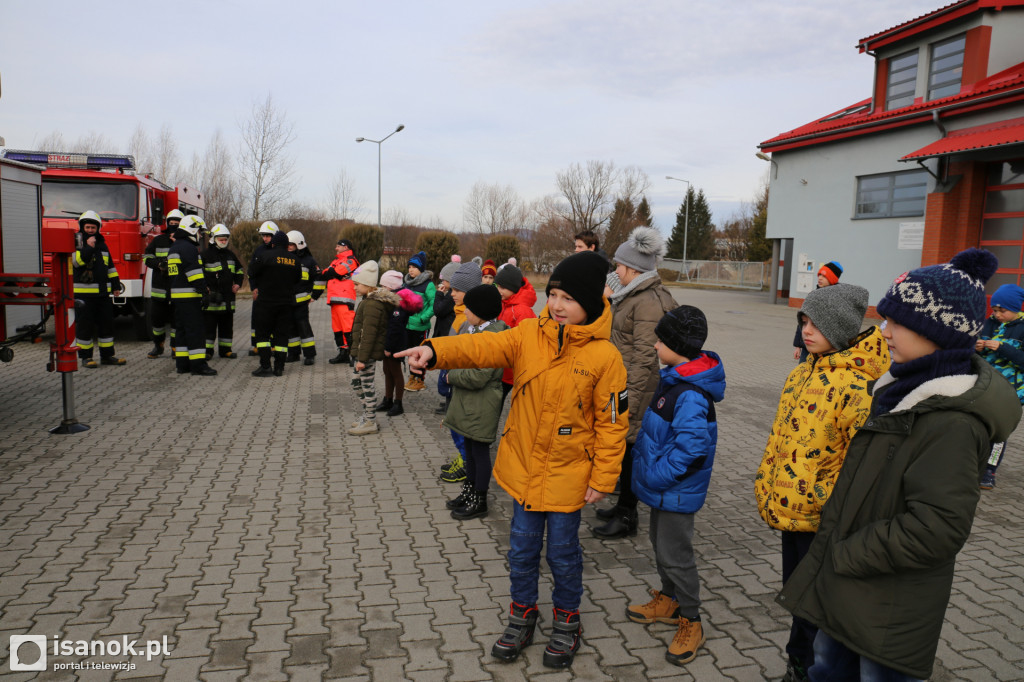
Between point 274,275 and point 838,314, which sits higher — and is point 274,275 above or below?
below

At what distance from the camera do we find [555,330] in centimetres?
299

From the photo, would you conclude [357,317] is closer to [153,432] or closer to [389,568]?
[153,432]

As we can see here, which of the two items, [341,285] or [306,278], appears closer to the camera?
[341,285]

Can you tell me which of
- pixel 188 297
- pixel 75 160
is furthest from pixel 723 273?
pixel 188 297

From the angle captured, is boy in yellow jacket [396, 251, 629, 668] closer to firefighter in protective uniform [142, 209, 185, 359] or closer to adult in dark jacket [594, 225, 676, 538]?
adult in dark jacket [594, 225, 676, 538]

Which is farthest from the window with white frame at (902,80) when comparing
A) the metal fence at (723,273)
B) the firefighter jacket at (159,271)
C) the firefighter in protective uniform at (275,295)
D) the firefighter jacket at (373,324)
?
the firefighter jacket at (159,271)

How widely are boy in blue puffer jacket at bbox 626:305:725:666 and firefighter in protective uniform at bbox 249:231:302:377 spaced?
7.20m

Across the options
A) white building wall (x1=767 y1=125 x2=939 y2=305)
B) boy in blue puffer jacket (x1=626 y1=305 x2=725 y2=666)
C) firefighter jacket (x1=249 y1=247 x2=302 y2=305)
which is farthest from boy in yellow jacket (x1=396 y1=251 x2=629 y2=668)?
white building wall (x1=767 y1=125 x2=939 y2=305)

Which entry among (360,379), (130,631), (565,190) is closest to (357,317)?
(360,379)

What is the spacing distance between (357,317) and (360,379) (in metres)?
0.65

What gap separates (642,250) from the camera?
442cm

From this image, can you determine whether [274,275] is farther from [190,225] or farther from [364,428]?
[364,428]

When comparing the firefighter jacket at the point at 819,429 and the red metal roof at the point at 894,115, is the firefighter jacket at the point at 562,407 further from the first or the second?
the red metal roof at the point at 894,115

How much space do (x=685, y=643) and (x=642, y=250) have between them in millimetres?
2363
